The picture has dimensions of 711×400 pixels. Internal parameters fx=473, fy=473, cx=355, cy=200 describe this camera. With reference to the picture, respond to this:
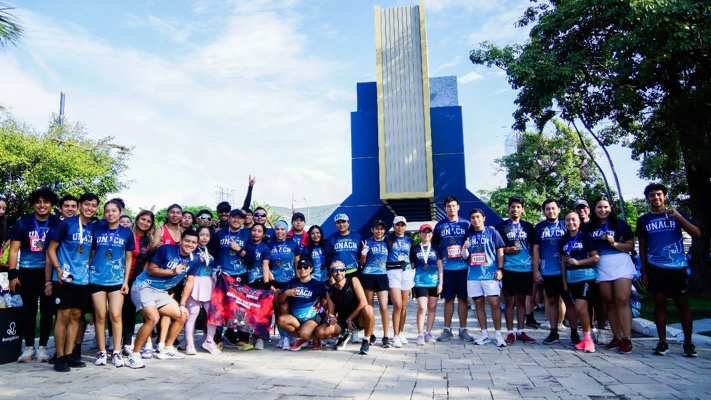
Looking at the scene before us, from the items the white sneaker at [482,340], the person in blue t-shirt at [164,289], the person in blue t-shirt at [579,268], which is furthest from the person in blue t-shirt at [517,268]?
the person in blue t-shirt at [164,289]

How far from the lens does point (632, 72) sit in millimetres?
10492

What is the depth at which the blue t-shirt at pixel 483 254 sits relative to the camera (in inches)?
255

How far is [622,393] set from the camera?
3.76m

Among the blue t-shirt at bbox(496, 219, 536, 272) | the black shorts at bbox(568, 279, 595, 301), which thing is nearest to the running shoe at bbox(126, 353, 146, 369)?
the blue t-shirt at bbox(496, 219, 536, 272)

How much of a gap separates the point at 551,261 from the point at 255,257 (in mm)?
4066

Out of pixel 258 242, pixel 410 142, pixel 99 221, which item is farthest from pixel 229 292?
pixel 410 142

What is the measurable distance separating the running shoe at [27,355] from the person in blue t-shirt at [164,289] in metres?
1.33

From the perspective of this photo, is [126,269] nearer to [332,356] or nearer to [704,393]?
[332,356]

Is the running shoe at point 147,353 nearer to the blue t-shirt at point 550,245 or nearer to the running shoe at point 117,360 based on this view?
the running shoe at point 117,360

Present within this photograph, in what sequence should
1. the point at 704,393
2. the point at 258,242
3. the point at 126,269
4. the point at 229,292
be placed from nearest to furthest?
the point at 704,393, the point at 126,269, the point at 229,292, the point at 258,242

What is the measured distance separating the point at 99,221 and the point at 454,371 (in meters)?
4.29


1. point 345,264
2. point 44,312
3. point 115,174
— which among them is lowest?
point 44,312

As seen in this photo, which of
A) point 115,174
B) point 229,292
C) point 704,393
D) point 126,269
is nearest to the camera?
point 704,393

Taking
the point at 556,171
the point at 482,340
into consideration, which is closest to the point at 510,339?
the point at 482,340
